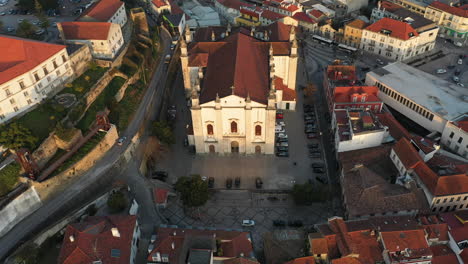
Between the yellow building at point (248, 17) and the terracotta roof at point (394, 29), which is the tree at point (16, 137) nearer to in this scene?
the yellow building at point (248, 17)

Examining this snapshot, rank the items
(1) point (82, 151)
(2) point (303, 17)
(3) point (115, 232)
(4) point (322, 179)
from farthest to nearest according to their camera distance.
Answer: (2) point (303, 17)
(4) point (322, 179)
(1) point (82, 151)
(3) point (115, 232)

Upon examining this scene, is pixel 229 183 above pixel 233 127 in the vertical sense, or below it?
below

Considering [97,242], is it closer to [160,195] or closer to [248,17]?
[160,195]

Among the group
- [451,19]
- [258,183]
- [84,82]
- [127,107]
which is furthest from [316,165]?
[451,19]

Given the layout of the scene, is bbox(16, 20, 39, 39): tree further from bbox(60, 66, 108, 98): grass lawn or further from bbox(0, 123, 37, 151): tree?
bbox(0, 123, 37, 151): tree

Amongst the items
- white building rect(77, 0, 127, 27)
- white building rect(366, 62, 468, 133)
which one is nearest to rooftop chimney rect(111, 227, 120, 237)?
white building rect(77, 0, 127, 27)

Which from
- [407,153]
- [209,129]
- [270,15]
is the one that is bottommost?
[209,129]

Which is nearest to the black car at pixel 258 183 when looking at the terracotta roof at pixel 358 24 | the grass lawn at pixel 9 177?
the grass lawn at pixel 9 177
